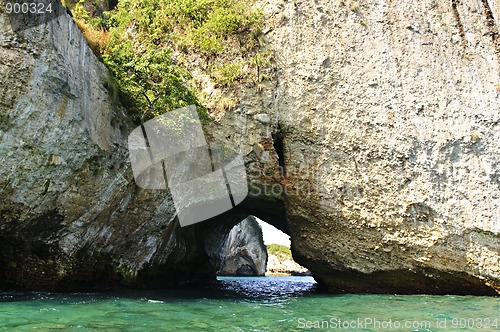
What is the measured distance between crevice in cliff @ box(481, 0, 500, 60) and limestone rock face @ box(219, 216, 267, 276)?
27.4 meters

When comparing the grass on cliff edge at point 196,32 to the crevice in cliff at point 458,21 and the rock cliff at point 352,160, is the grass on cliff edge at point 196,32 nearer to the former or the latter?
the rock cliff at point 352,160

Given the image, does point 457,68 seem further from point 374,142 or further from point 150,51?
point 150,51

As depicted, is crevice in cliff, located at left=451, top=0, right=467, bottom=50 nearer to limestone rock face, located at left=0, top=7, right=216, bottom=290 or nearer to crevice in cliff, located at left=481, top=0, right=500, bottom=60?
crevice in cliff, located at left=481, top=0, right=500, bottom=60

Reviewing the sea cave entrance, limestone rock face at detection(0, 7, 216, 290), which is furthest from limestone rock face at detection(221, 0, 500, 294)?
the sea cave entrance

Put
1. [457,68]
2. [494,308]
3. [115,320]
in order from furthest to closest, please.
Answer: [457,68] < [494,308] < [115,320]

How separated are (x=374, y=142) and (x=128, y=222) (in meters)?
6.69

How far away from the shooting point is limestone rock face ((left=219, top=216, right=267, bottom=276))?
126 feet

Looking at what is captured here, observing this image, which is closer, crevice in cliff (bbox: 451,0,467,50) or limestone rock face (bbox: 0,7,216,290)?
limestone rock face (bbox: 0,7,216,290)

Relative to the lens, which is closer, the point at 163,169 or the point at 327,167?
the point at 163,169

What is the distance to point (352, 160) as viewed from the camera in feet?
37.5

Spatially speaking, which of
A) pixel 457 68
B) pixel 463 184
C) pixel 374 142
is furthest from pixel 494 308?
pixel 457 68

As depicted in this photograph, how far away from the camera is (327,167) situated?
11.6 m

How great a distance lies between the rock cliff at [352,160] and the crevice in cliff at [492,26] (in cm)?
4

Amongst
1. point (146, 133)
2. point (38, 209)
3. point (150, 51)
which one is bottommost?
point (38, 209)
